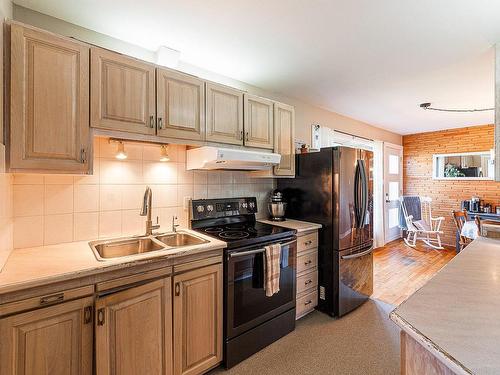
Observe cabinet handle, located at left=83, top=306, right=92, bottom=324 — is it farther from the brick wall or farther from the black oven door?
the brick wall

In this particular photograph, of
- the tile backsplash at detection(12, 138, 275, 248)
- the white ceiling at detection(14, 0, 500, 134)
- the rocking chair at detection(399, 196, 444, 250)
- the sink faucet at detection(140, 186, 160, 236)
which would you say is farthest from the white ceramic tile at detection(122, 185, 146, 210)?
the rocking chair at detection(399, 196, 444, 250)

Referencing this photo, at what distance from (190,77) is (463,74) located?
2.79 metres

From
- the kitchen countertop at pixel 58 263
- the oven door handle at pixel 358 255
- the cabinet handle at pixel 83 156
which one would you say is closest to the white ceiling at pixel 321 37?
the cabinet handle at pixel 83 156

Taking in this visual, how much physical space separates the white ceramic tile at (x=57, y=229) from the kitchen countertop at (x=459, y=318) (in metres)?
2.00

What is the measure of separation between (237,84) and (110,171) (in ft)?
5.37

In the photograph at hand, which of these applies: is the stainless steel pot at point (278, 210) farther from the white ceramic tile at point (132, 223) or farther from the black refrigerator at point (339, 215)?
the white ceramic tile at point (132, 223)

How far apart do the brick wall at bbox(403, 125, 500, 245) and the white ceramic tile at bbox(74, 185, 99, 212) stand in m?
6.34

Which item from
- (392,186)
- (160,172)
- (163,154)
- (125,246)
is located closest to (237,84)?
(163,154)

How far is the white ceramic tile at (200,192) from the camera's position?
2.38m

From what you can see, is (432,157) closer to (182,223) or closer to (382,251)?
(382,251)

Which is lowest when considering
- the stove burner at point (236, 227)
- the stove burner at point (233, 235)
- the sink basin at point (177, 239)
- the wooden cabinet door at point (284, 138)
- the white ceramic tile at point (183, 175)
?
the sink basin at point (177, 239)

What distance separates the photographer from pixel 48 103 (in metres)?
1.39

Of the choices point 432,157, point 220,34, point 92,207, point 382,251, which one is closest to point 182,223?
point 92,207

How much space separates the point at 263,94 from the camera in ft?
10.0
